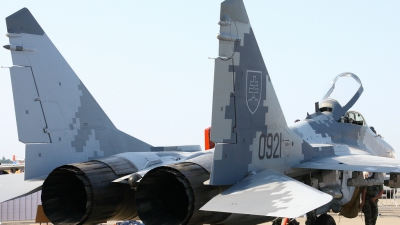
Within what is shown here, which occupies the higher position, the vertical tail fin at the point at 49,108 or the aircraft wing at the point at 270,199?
the vertical tail fin at the point at 49,108

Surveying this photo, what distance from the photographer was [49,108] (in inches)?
341

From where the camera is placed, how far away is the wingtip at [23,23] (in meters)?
8.52

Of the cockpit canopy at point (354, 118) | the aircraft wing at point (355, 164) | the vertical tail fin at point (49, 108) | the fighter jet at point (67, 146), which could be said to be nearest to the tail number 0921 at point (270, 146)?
the aircraft wing at point (355, 164)

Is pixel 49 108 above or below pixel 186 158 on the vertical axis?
above

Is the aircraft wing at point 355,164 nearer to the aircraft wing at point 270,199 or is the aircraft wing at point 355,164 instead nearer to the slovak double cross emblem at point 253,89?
the slovak double cross emblem at point 253,89

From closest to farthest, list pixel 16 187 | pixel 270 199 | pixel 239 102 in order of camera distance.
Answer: pixel 270 199 < pixel 239 102 < pixel 16 187

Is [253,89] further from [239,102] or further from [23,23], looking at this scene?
[23,23]

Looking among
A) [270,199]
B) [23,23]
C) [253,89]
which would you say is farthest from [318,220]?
[23,23]

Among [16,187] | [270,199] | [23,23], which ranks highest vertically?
[23,23]

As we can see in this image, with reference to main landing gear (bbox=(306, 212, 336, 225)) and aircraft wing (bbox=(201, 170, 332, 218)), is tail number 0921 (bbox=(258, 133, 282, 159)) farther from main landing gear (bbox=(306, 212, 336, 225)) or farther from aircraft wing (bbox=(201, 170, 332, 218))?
main landing gear (bbox=(306, 212, 336, 225))

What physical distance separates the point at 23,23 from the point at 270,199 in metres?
4.66

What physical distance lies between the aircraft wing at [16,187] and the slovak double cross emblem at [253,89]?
10.9 feet

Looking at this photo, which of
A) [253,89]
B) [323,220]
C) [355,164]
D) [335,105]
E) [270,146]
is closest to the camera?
[253,89]

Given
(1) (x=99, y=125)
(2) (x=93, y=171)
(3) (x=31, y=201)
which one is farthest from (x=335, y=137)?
(3) (x=31, y=201)
